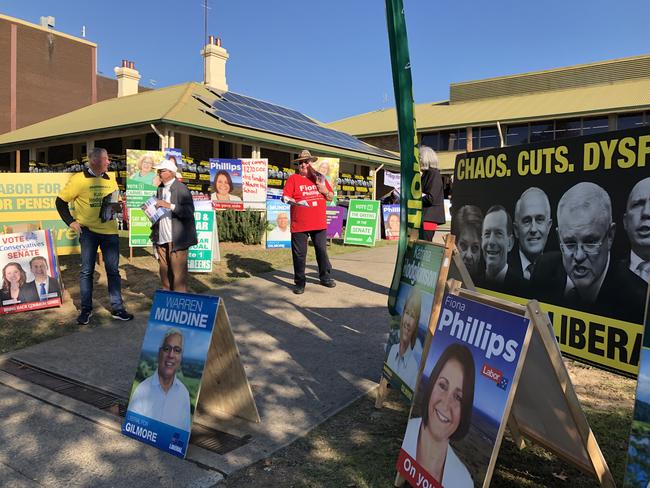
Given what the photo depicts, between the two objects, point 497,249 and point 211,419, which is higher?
point 497,249

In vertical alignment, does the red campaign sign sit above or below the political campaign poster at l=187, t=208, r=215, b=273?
below

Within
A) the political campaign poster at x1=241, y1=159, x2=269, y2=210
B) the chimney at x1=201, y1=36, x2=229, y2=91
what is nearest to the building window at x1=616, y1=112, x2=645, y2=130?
the chimney at x1=201, y1=36, x2=229, y2=91

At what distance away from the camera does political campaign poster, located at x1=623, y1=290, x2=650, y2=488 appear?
1957 millimetres

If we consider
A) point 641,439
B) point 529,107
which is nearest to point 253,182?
point 641,439

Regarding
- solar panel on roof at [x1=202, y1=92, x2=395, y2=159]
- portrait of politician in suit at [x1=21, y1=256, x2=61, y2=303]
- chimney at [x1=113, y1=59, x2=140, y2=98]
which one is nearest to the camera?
portrait of politician in suit at [x1=21, y1=256, x2=61, y2=303]

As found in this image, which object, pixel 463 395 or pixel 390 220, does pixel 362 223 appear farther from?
pixel 463 395

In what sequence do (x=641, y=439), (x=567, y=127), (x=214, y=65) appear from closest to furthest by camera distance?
(x=641, y=439)
(x=214, y=65)
(x=567, y=127)

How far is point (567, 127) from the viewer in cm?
2742

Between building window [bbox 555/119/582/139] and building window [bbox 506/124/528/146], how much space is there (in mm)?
1697

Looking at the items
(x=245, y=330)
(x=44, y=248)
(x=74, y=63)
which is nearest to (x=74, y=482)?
(x=245, y=330)

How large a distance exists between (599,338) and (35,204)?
25.2 feet

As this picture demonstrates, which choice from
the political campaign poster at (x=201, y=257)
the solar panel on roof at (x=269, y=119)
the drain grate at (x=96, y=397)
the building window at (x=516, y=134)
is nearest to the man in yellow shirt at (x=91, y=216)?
the drain grate at (x=96, y=397)

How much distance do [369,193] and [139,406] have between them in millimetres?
22450

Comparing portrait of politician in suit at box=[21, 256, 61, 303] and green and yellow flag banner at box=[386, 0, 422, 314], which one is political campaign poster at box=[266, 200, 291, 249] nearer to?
portrait of politician in suit at box=[21, 256, 61, 303]
